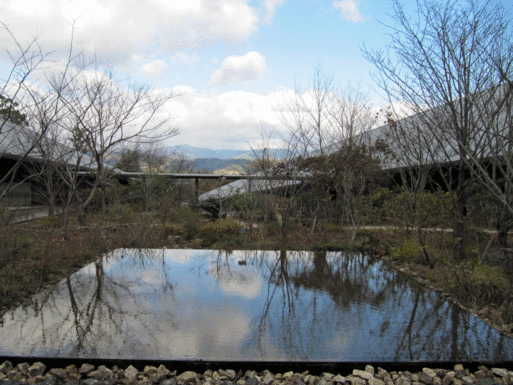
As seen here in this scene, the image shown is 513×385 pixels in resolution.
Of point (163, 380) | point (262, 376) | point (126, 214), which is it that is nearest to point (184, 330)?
point (163, 380)

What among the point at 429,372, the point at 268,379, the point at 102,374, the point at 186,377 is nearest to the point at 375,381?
the point at 429,372

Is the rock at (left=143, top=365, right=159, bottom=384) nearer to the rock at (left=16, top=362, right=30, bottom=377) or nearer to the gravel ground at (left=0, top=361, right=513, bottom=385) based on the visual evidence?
the gravel ground at (left=0, top=361, right=513, bottom=385)

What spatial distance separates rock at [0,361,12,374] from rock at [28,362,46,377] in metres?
0.18

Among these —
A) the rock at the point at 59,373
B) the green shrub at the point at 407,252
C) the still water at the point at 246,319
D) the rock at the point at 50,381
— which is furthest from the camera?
the green shrub at the point at 407,252

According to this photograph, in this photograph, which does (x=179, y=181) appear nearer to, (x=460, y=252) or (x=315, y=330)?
(x=460, y=252)

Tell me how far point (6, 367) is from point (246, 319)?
2.17 meters

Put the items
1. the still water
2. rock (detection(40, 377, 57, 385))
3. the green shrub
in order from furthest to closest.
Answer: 1. the green shrub
2. the still water
3. rock (detection(40, 377, 57, 385))

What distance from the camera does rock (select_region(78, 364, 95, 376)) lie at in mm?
3158

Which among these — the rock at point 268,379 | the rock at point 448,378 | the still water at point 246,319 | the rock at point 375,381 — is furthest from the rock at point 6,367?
the rock at point 448,378

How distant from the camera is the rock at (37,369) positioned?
10.4 ft

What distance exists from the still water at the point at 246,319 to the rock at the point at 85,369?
5.2 inches

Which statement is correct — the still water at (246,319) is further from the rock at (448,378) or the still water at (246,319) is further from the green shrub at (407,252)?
the green shrub at (407,252)

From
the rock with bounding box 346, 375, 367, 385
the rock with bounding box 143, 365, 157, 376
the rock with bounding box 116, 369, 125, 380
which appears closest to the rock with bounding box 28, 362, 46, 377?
the rock with bounding box 116, 369, 125, 380

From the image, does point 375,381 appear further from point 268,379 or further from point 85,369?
point 85,369
